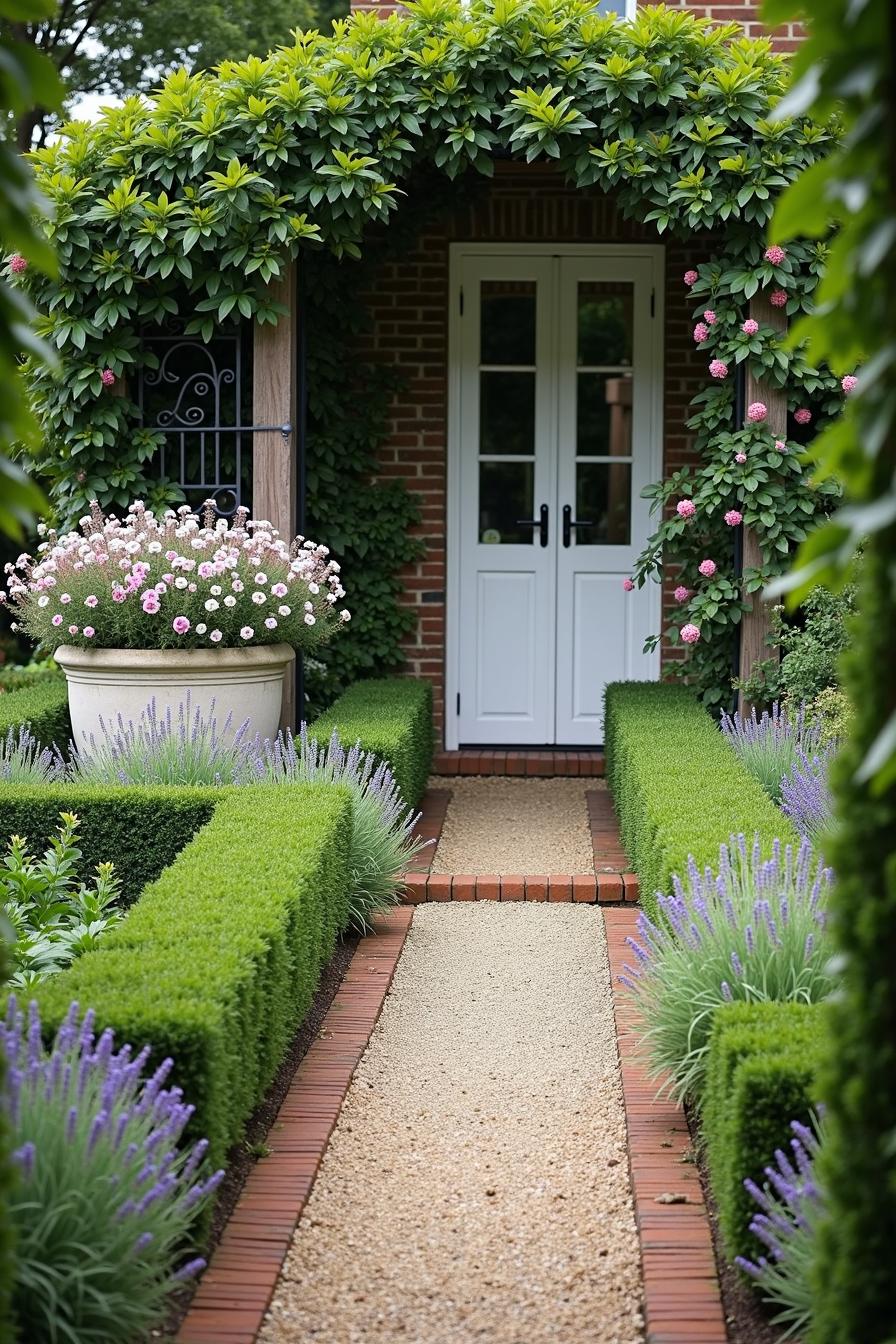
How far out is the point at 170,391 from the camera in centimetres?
790

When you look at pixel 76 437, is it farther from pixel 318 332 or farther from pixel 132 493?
pixel 318 332

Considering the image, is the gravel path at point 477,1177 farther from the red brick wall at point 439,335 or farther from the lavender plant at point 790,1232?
the red brick wall at point 439,335

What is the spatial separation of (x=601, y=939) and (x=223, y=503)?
10.9 feet

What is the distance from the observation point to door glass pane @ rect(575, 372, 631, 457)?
8680mm

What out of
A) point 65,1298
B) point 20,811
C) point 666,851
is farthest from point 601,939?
point 65,1298

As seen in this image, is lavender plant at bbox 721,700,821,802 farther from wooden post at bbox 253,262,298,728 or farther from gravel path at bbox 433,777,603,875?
wooden post at bbox 253,262,298,728

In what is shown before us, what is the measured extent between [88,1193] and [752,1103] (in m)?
1.13

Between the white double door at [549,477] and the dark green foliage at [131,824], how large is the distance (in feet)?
12.5

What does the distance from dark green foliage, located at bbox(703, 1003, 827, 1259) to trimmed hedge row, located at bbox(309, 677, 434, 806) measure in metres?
3.24

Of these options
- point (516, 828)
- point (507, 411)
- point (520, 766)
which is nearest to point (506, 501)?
point (507, 411)

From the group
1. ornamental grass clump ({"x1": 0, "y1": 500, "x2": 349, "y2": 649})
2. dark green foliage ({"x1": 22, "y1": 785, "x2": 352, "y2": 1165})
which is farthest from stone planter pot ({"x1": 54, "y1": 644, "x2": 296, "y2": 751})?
dark green foliage ({"x1": 22, "y1": 785, "x2": 352, "y2": 1165})

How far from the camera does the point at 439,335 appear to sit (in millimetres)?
8719

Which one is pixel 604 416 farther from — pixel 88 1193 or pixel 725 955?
pixel 88 1193

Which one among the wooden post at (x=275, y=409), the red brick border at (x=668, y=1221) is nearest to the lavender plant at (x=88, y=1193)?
the red brick border at (x=668, y=1221)
